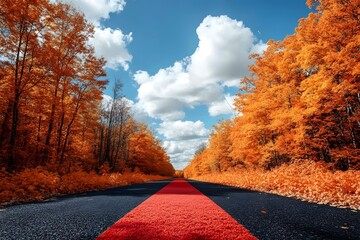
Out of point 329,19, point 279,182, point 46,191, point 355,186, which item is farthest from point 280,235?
point 329,19

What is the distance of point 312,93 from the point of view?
11609 millimetres

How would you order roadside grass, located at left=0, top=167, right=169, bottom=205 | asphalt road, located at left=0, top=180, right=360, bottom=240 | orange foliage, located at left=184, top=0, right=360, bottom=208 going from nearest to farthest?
asphalt road, located at left=0, top=180, right=360, bottom=240 → roadside grass, located at left=0, top=167, right=169, bottom=205 → orange foliage, located at left=184, top=0, right=360, bottom=208

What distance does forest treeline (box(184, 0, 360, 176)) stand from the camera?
405 inches

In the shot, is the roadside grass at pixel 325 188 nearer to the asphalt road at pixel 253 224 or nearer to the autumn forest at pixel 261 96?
the autumn forest at pixel 261 96

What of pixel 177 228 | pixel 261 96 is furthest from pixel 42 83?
pixel 261 96

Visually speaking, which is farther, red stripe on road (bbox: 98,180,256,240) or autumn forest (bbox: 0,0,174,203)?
autumn forest (bbox: 0,0,174,203)

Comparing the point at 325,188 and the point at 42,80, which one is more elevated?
the point at 42,80

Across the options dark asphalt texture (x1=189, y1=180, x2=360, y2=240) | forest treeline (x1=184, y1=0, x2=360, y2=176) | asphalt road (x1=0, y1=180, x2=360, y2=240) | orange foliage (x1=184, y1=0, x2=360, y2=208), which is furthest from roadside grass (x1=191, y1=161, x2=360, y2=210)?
forest treeline (x1=184, y1=0, x2=360, y2=176)

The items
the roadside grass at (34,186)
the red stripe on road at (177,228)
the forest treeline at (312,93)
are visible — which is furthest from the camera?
the forest treeline at (312,93)

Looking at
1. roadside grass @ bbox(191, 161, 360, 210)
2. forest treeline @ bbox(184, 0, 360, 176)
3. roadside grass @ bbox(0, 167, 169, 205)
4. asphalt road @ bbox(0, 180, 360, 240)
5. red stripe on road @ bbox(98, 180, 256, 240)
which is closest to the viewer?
red stripe on road @ bbox(98, 180, 256, 240)

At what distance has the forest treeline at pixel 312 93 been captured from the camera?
33.7 ft

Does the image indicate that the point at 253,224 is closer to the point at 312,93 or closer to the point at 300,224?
the point at 300,224

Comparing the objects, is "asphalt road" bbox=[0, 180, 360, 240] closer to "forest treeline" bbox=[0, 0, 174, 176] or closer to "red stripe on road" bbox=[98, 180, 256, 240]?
"red stripe on road" bbox=[98, 180, 256, 240]

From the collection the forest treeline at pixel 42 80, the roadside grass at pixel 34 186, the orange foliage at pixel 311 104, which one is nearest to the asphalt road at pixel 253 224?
the orange foliage at pixel 311 104
